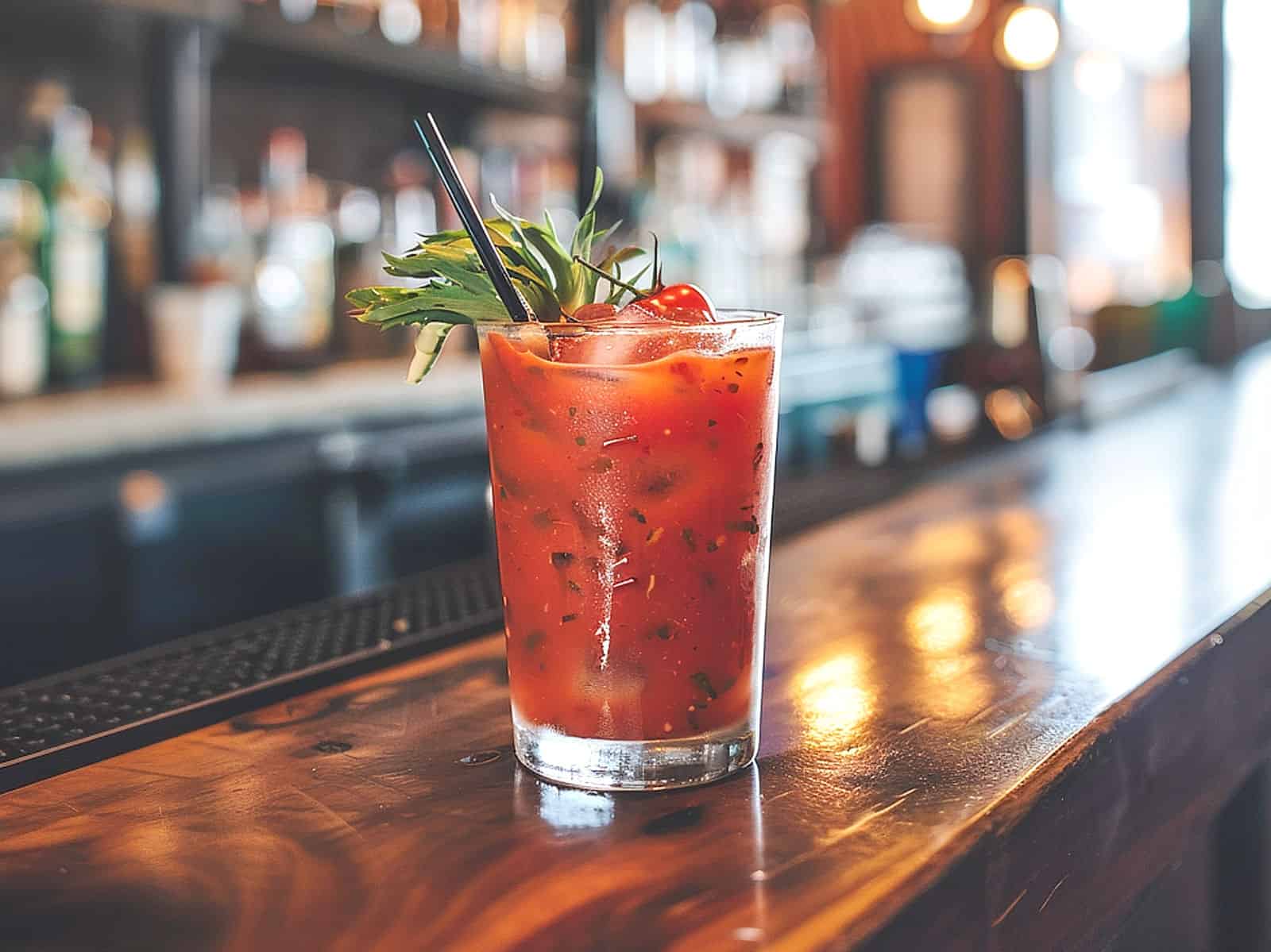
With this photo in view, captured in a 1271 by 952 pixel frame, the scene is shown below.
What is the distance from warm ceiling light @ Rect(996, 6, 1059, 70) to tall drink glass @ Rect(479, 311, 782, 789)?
10.1 feet

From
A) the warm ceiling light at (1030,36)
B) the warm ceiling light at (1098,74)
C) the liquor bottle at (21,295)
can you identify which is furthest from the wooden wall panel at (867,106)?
the liquor bottle at (21,295)

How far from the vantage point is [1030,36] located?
11.3ft

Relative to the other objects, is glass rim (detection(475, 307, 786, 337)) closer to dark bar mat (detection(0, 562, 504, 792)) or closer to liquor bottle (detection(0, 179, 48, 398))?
dark bar mat (detection(0, 562, 504, 792))

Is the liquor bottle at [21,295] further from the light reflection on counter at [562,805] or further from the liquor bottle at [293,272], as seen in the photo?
the light reflection on counter at [562,805]

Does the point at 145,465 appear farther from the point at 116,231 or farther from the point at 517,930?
the point at 517,930

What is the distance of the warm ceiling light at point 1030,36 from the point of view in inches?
134


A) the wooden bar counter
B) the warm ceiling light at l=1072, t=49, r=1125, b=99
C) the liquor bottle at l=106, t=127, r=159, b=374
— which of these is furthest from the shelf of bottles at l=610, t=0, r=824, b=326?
the warm ceiling light at l=1072, t=49, r=1125, b=99

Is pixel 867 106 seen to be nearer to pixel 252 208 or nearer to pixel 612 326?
pixel 252 208

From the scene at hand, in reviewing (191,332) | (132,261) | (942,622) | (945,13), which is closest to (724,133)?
(945,13)

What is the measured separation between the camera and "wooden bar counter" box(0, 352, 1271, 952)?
0.50m

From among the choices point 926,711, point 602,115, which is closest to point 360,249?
point 602,115

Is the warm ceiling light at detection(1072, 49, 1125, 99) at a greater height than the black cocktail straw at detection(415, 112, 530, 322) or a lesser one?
greater

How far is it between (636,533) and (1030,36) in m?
3.20

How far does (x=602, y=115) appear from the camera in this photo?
3391 millimetres
